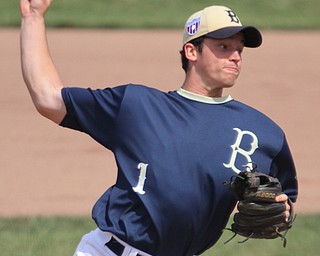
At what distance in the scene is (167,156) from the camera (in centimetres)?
429

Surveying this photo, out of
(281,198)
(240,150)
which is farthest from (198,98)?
(281,198)

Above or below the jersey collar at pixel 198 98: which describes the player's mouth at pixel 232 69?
above

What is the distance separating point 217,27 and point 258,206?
0.82 m

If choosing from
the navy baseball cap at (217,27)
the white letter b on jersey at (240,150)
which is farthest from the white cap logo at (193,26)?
the white letter b on jersey at (240,150)

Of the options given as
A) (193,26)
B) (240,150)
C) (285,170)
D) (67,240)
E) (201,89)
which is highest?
(193,26)

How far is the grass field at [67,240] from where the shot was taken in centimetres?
704

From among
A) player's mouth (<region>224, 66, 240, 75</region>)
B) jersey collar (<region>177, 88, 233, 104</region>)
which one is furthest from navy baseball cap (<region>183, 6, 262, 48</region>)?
jersey collar (<region>177, 88, 233, 104</region>)

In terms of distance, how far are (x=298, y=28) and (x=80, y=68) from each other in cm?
456

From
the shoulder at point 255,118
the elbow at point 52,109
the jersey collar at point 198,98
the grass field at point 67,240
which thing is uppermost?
the jersey collar at point 198,98

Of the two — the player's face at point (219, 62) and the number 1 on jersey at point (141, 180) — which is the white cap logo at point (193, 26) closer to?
the player's face at point (219, 62)

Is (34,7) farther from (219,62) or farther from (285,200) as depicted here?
(285,200)

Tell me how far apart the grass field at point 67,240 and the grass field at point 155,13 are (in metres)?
8.79

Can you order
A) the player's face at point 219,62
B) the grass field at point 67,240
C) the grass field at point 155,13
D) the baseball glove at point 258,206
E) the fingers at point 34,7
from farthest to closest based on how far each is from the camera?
the grass field at point 155,13
the grass field at point 67,240
the player's face at point 219,62
the fingers at point 34,7
the baseball glove at point 258,206

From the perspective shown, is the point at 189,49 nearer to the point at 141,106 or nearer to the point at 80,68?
the point at 141,106
